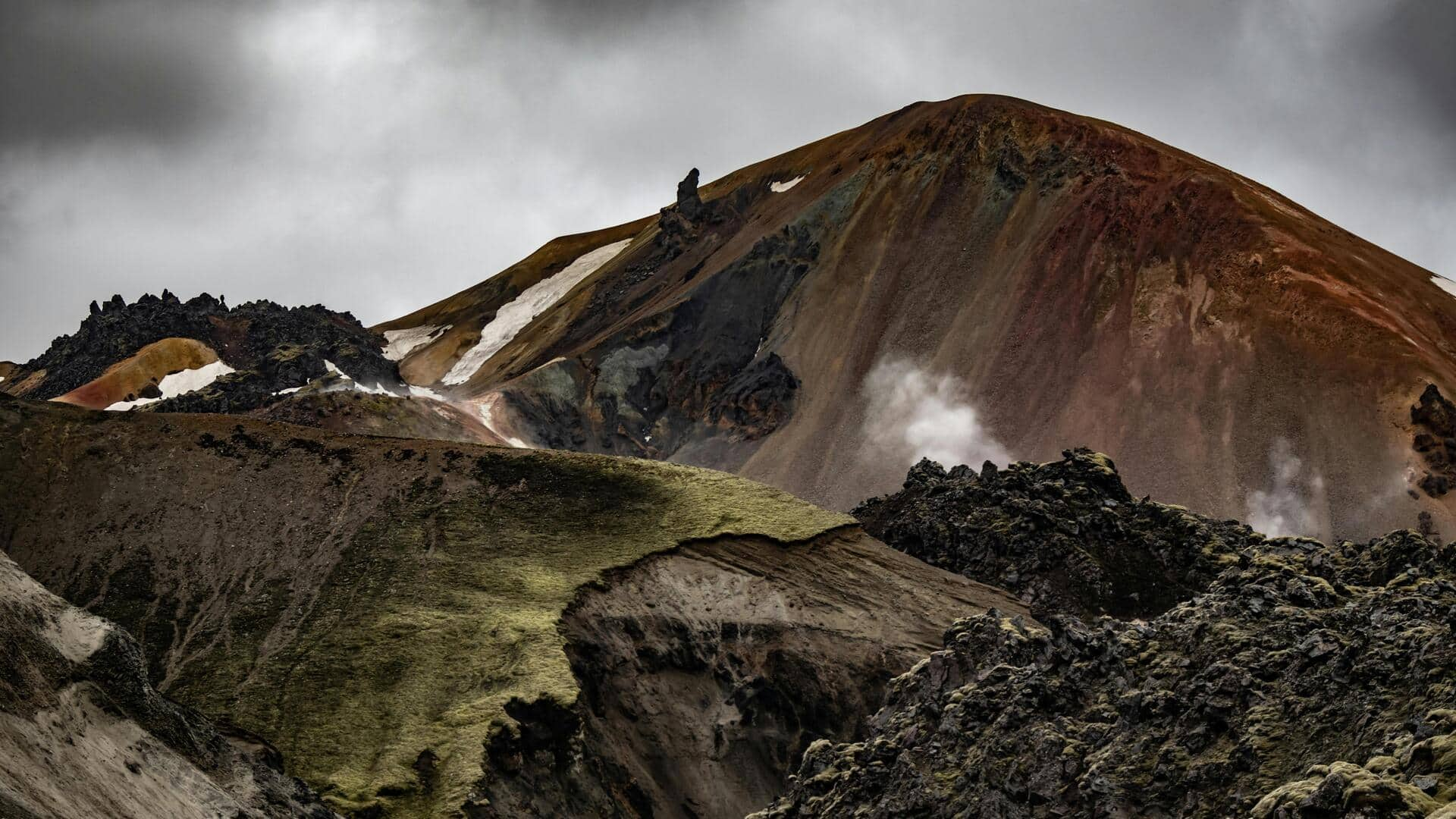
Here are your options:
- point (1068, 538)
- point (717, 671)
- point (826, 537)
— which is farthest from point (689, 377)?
point (717, 671)

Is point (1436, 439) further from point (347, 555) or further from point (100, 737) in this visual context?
point (100, 737)

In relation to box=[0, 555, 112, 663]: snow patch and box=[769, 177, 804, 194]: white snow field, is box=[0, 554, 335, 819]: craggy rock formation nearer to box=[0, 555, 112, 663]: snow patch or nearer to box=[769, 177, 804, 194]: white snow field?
box=[0, 555, 112, 663]: snow patch

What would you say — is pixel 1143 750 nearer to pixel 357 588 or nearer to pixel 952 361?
pixel 357 588

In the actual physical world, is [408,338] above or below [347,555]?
above

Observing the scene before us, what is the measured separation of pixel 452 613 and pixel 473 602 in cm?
111

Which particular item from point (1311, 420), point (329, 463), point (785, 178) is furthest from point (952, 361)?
point (329, 463)

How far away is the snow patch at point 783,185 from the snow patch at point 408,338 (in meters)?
46.0

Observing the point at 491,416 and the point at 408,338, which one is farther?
Result: the point at 408,338

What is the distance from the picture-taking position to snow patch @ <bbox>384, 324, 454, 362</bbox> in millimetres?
173250

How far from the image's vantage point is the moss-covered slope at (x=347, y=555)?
144 ft

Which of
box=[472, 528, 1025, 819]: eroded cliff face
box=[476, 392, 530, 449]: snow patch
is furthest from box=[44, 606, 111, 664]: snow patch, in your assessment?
box=[476, 392, 530, 449]: snow patch

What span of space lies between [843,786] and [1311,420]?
68957 mm

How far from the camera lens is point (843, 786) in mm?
35156

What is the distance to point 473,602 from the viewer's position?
5094 cm
